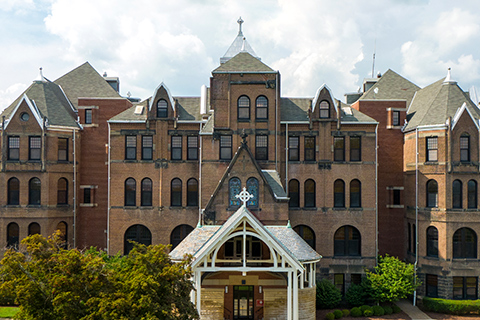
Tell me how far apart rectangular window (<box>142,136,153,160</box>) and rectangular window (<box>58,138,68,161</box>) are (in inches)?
272

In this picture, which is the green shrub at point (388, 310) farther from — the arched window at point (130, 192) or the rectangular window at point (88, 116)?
the rectangular window at point (88, 116)

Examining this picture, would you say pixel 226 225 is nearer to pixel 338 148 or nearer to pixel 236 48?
pixel 338 148

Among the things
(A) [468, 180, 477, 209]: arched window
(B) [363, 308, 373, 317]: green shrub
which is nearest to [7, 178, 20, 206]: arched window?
(B) [363, 308, 373, 317]: green shrub

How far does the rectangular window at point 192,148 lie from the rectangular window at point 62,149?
10.8 metres

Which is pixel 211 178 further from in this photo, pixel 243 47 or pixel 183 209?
pixel 243 47

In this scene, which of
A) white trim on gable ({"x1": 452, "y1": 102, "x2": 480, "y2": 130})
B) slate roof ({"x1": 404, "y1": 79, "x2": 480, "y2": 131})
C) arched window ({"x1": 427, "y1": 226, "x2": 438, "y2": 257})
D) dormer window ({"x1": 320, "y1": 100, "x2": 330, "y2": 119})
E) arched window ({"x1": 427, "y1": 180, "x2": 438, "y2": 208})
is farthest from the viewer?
dormer window ({"x1": 320, "y1": 100, "x2": 330, "y2": 119})

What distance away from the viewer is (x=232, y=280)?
29.4 meters

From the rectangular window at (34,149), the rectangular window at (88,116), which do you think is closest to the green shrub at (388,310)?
the rectangular window at (88,116)

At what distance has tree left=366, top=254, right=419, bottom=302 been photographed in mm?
31500

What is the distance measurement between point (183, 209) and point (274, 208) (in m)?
8.59

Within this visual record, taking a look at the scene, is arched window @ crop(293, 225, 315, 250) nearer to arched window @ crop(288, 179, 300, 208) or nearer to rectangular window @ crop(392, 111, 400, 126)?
arched window @ crop(288, 179, 300, 208)

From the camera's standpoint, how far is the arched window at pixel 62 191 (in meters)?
35.9

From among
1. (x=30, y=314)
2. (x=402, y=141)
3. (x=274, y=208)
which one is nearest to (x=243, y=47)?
(x=402, y=141)

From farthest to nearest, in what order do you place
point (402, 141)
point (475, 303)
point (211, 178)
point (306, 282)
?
1. point (402, 141)
2. point (211, 178)
3. point (475, 303)
4. point (306, 282)
